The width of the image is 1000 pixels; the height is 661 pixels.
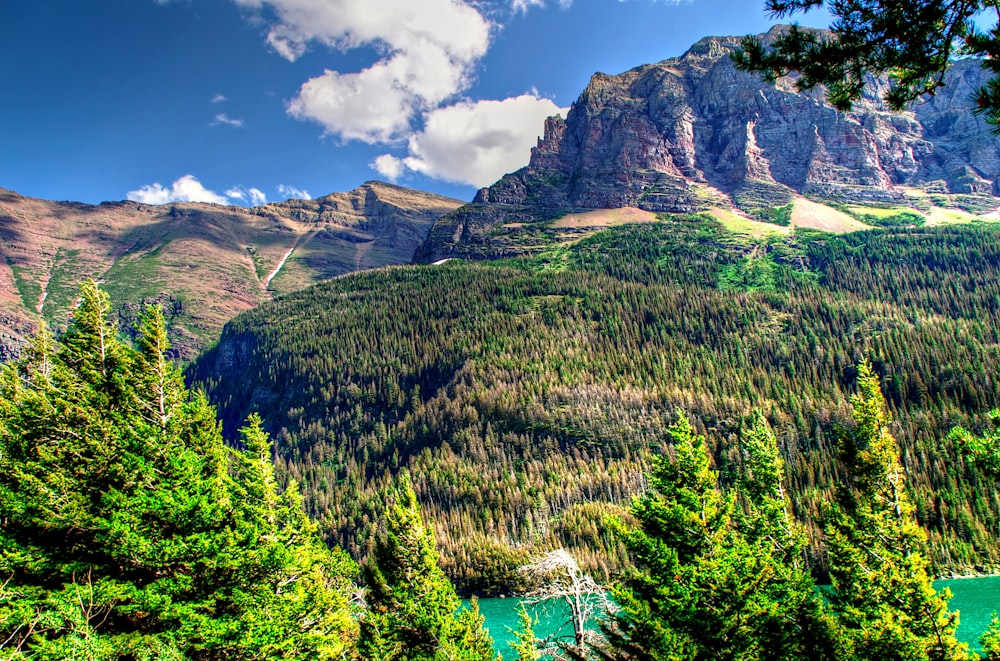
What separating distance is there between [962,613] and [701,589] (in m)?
79.4

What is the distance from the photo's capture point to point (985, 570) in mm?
99375

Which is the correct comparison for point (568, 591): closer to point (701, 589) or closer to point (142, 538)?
point (701, 589)

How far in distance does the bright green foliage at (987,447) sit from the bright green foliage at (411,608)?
1950 cm

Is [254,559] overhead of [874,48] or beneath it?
beneath

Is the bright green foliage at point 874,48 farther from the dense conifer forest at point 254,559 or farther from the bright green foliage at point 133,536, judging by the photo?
the bright green foliage at point 133,536

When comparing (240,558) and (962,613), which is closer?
(240,558)

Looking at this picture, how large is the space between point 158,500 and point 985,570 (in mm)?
136889

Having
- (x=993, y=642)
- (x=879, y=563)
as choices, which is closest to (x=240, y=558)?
(x=993, y=642)

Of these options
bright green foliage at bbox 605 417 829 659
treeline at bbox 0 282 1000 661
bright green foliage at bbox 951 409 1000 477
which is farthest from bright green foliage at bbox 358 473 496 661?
bright green foliage at bbox 951 409 1000 477

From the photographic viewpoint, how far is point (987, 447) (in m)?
10.8

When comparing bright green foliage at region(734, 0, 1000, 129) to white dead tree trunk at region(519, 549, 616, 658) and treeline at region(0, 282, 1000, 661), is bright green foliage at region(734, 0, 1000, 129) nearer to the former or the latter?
treeline at region(0, 282, 1000, 661)

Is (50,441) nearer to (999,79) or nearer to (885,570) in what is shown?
(999,79)

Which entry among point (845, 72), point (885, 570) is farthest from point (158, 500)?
point (885, 570)

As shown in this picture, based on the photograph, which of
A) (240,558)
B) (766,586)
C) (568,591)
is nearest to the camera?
(766,586)
